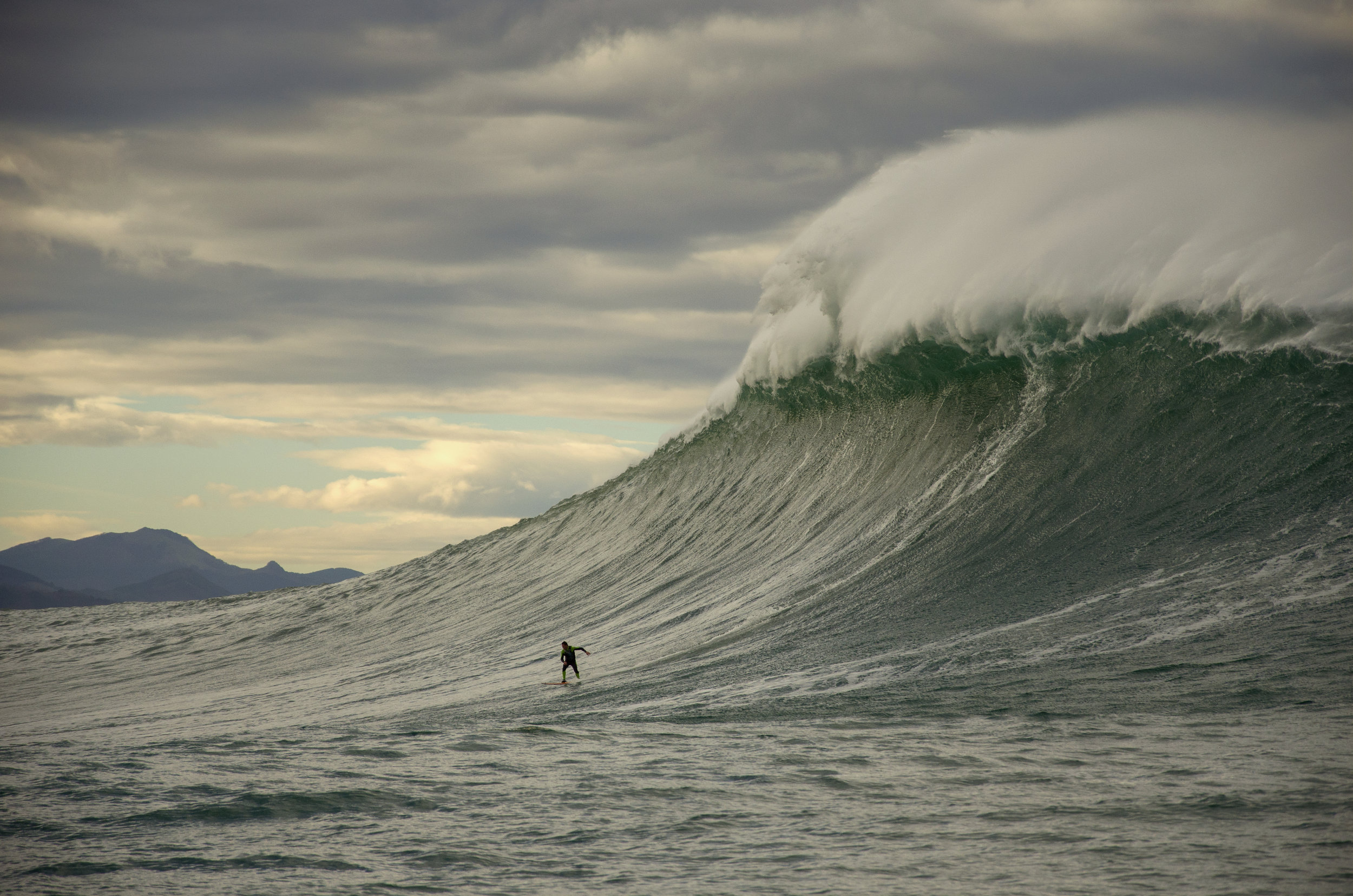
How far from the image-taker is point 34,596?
147 meters

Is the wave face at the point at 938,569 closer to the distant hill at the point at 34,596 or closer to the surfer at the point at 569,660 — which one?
the surfer at the point at 569,660

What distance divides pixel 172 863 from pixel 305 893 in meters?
0.81

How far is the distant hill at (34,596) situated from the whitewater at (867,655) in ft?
430

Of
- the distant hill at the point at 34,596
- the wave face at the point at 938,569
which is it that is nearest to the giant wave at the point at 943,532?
the wave face at the point at 938,569

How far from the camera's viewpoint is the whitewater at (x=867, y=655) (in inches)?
179

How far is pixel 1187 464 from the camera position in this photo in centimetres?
1069

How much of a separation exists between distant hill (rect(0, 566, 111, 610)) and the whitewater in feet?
430

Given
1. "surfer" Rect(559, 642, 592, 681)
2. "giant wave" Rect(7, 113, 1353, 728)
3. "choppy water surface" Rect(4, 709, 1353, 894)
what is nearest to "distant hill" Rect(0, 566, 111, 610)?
"giant wave" Rect(7, 113, 1353, 728)

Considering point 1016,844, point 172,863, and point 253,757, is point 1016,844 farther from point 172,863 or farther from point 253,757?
point 253,757

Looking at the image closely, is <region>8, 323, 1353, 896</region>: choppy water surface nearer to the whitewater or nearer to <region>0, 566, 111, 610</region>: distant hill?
the whitewater

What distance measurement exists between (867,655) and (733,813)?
4369 millimetres

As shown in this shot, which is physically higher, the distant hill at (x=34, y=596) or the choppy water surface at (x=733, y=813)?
the choppy water surface at (x=733, y=813)

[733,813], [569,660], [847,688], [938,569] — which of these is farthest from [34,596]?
[733,813]

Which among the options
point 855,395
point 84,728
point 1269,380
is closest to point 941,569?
point 1269,380
